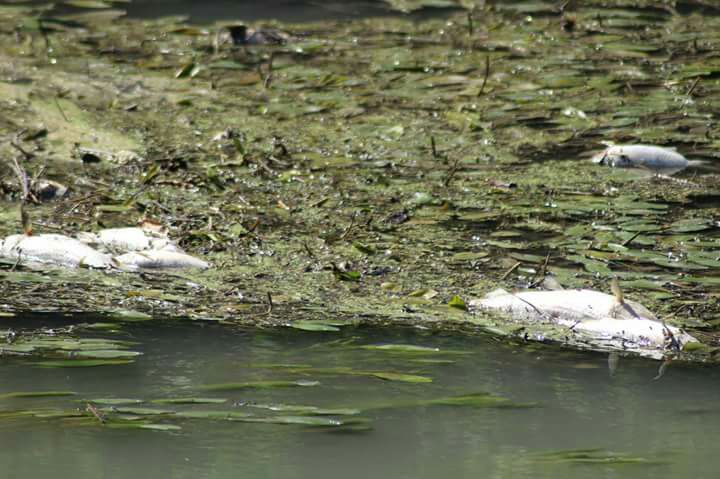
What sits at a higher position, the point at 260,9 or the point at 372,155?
the point at 260,9

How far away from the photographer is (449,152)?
5.35 meters

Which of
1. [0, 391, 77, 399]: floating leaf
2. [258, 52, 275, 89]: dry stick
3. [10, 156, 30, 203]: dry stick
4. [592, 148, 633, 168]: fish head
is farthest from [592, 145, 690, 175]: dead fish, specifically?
[0, 391, 77, 399]: floating leaf

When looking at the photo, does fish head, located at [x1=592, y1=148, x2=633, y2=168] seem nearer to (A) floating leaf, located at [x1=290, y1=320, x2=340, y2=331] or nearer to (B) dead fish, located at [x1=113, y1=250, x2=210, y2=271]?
(B) dead fish, located at [x1=113, y1=250, x2=210, y2=271]

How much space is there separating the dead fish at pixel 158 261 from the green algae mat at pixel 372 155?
8cm

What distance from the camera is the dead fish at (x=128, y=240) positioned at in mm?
4066

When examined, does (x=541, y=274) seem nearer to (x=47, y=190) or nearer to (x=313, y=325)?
(x=313, y=325)

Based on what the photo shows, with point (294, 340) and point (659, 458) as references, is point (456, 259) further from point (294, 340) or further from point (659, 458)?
point (659, 458)

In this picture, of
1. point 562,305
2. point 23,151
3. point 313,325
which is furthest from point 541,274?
point 23,151

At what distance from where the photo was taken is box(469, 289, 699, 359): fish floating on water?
3.23 metres

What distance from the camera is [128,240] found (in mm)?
4145

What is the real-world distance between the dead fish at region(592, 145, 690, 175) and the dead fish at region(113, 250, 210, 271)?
1.91 m

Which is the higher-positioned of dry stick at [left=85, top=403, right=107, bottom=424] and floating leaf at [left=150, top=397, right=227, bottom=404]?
dry stick at [left=85, top=403, right=107, bottom=424]

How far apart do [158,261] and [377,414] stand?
4.76ft

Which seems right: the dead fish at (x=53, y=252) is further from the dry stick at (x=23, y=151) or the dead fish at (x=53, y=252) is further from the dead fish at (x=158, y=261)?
the dry stick at (x=23, y=151)
